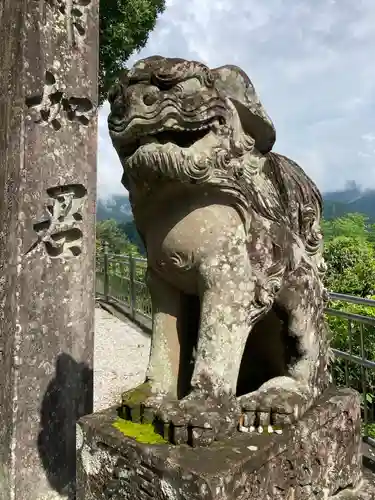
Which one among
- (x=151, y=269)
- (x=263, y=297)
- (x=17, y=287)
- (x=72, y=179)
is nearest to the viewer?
(x=263, y=297)

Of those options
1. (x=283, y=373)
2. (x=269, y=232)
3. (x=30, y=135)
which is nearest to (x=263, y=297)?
(x=269, y=232)

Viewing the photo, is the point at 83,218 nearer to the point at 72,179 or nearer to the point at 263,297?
the point at 72,179

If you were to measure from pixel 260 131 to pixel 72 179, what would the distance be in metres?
1.56

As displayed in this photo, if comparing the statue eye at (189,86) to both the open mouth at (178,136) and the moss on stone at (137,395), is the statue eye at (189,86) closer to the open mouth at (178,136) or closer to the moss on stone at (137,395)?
the open mouth at (178,136)

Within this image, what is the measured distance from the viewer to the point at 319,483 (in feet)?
5.56

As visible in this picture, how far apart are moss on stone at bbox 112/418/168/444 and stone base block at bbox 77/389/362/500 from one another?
2cm

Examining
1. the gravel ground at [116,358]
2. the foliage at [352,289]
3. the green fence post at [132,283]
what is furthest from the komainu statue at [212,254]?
the green fence post at [132,283]

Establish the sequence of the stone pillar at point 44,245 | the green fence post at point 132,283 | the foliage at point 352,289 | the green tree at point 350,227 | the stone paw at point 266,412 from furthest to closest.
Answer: the green tree at point 350,227 → the green fence post at point 132,283 → the foliage at point 352,289 → the stone pillar at point 44,245 → the stone paw at point 266,412

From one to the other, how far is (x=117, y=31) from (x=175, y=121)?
7556 millimetres

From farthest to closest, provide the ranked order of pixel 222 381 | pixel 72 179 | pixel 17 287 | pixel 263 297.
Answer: pixel 72 179
pixel 17 287
pixel 263 297
pixel 222 381

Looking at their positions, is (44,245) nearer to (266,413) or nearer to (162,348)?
(162,348)

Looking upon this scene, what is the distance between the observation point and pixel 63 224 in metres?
2.93

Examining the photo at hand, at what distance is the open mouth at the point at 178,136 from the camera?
4.85 feet

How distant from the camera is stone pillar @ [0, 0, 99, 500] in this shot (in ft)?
9.07
